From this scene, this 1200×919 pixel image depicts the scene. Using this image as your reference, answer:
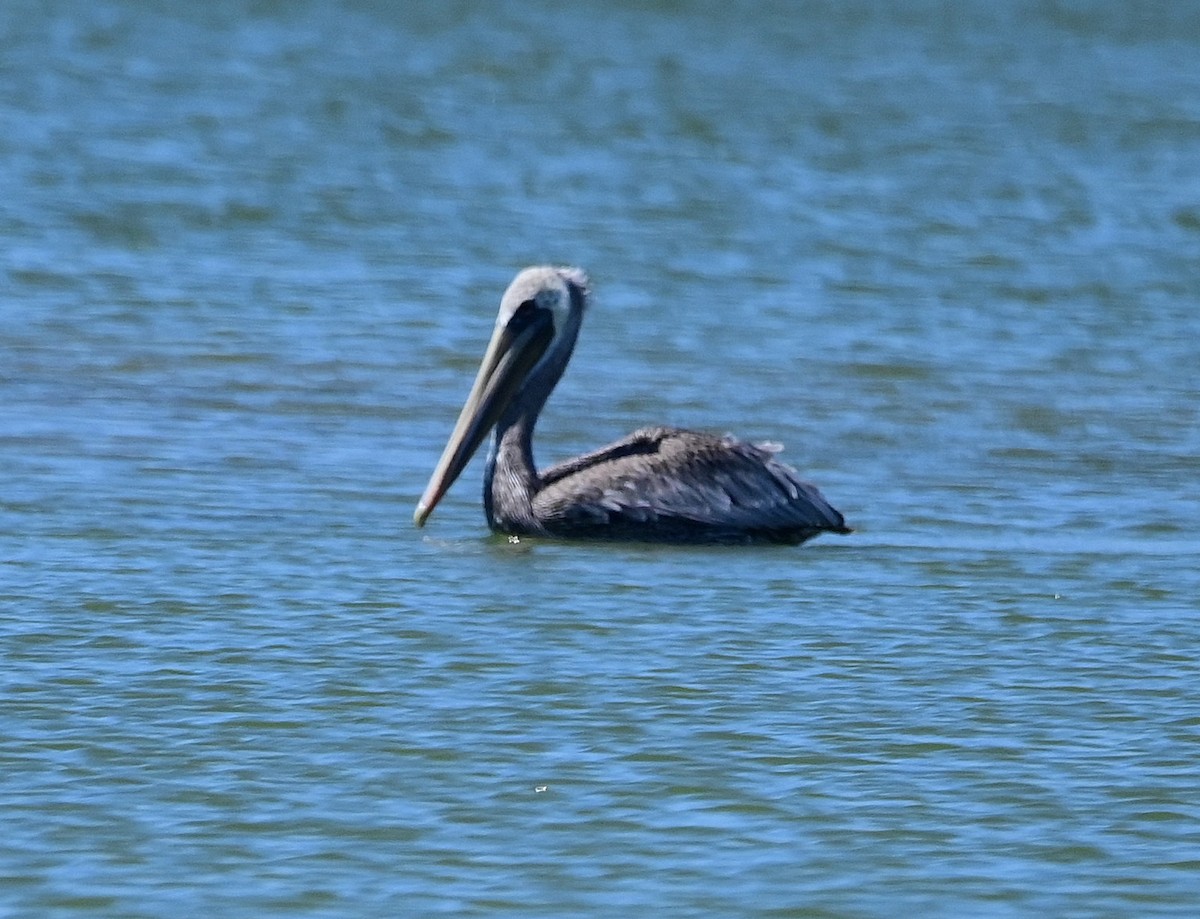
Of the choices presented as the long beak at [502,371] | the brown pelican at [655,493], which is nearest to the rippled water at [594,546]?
the brown pelican at [655,493]

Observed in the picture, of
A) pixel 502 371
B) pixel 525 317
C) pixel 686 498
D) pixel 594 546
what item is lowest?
pixel 594 546

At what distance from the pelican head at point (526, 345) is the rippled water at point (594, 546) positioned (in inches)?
12.7

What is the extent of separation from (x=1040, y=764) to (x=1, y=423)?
17.5 feet

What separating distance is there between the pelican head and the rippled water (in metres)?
0.32

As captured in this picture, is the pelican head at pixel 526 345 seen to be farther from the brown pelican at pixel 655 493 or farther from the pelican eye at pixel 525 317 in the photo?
the brown pelican at pixel 655 493

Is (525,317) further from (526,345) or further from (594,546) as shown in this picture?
(594,546)

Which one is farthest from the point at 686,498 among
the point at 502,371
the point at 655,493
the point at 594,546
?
the point at 502,371

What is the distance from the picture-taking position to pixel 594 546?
869 centimetres

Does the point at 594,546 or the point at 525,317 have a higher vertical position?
the point at 525,317

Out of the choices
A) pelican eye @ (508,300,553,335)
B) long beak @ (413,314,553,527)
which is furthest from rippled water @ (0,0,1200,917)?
pelican eye @ (508,300,553,335)

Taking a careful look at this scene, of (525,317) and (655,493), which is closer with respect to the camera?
(655,493)

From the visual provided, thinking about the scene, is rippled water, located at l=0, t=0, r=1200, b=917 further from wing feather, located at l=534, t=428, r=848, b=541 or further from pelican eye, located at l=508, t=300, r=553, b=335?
pelican eye, located at l=508, t=300, r=553, b=335

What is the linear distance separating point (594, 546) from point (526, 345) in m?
0.99

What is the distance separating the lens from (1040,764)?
5.98 meters
